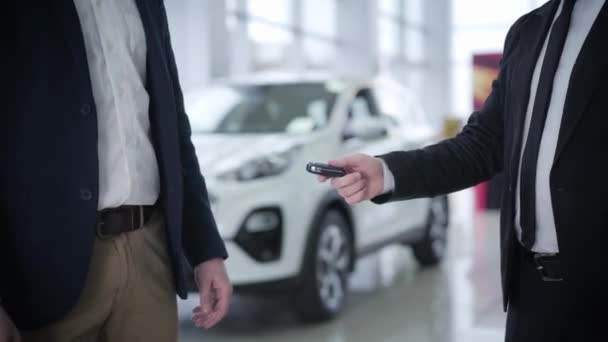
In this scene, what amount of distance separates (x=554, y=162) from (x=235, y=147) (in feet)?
9.40

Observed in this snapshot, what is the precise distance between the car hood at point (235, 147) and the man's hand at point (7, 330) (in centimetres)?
268

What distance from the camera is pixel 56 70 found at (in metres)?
1.30

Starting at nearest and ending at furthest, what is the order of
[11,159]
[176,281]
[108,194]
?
[11,159] → [108,194] → [176,281]

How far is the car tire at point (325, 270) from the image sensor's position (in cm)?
396

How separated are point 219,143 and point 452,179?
2684 mm

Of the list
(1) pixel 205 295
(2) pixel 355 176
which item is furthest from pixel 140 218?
(2) pixel 355 176

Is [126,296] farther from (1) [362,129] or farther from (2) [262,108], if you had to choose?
(2) [262,108]

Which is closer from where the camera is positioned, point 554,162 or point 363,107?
point 554,162

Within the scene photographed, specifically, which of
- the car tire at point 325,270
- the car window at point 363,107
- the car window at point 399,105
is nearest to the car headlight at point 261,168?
the car tire at point 325,270

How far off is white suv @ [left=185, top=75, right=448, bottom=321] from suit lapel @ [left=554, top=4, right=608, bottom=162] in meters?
2.47

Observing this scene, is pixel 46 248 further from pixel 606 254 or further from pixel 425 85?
pixel 425 85

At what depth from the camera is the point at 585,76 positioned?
4.65 ft

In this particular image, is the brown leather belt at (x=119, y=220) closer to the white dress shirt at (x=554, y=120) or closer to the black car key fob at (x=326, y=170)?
the black car key fob at (x=326, y=170)

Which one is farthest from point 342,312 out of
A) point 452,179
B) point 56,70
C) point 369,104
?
point 56,70
